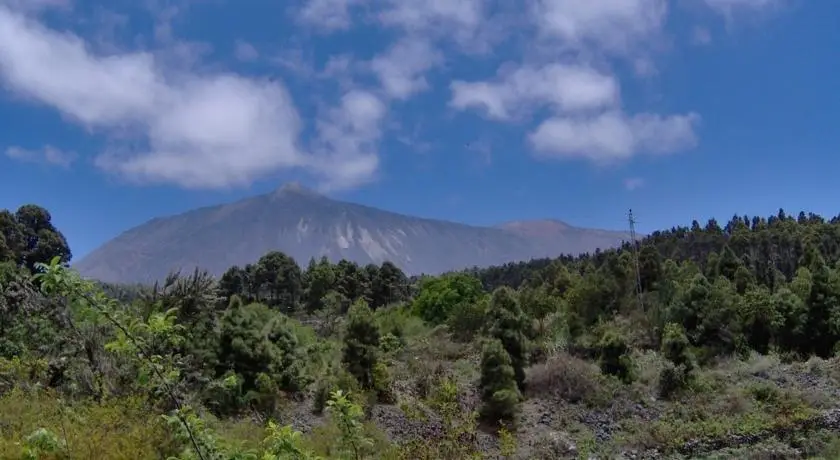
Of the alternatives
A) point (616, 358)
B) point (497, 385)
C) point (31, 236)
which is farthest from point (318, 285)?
point (497, 385)

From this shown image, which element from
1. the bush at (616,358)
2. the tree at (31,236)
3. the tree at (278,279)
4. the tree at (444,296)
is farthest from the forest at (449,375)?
the tree at (278,279)

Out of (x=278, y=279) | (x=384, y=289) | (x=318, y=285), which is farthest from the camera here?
(x=278, y=279)

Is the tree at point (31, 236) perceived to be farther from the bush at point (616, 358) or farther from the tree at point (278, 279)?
the bush at point (616, 358)

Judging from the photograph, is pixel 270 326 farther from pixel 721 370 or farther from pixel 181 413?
pixel 181 413

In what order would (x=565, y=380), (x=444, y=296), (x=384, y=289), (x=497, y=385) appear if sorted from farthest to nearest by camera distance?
(x=384, y=289) → (x=444, y=296) → (x=565, y=380) → (x=497, y=385)

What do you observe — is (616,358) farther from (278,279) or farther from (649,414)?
(278,279)

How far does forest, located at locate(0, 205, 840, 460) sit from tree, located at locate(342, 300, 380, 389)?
0.04 metres

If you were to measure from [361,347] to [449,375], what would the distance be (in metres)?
2.63

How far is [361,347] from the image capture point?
1412cm

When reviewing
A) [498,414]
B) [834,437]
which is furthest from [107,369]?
[834,437]

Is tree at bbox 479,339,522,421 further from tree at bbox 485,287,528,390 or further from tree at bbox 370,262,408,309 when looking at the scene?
tree at bbox 370,262,408,309

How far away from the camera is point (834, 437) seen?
11492mm

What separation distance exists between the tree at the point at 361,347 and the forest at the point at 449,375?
4 cm

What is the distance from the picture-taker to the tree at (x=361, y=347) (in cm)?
1406
